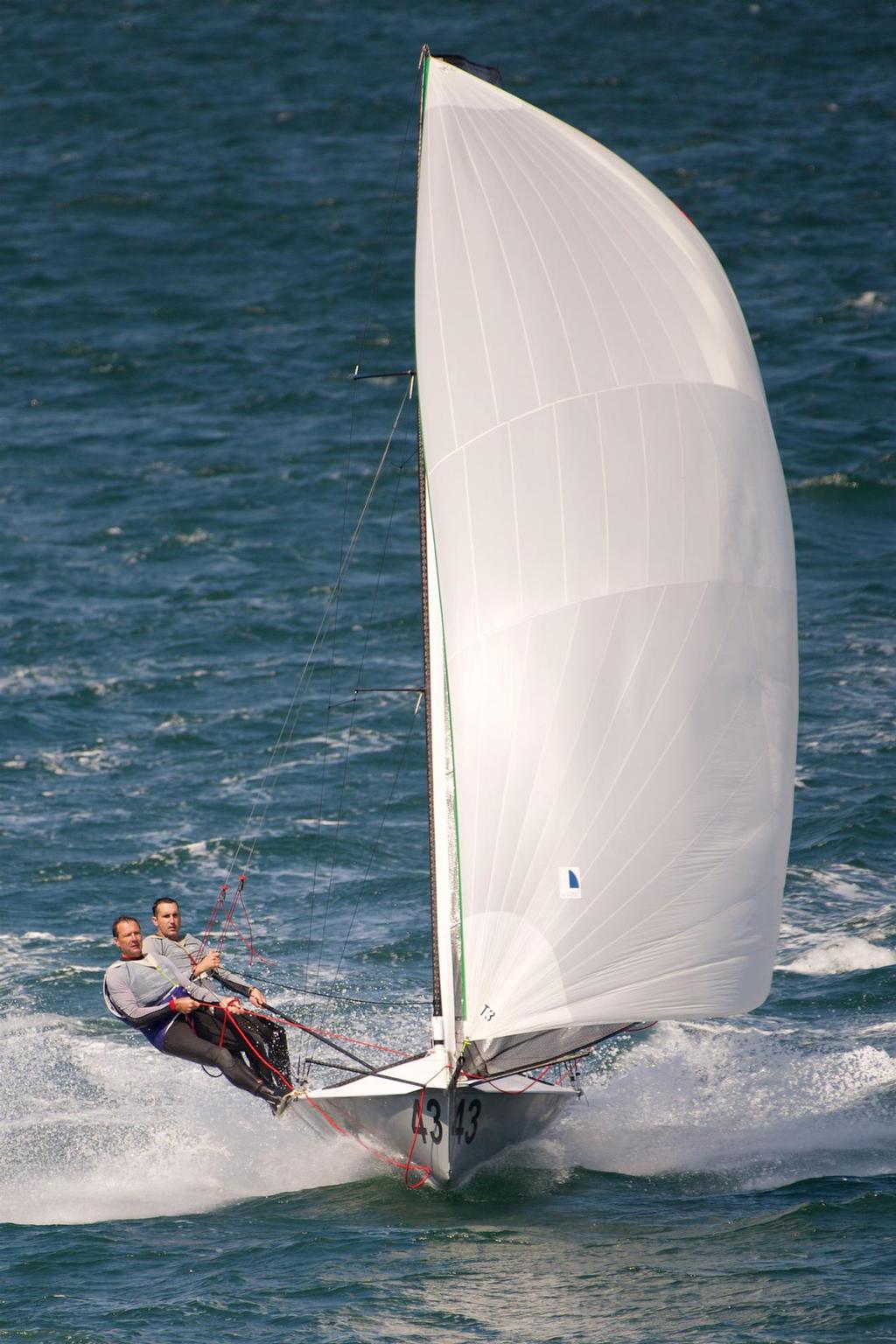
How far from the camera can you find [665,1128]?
13.6m

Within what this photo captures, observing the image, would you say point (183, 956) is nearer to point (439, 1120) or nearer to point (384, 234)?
point (439, 1120)

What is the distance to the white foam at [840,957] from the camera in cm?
1650

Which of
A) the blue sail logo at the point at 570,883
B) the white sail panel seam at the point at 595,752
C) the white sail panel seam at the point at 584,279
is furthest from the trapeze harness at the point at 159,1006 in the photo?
the white sail panel seam at the point at 584,279

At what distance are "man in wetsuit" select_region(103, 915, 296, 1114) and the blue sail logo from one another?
108 inches

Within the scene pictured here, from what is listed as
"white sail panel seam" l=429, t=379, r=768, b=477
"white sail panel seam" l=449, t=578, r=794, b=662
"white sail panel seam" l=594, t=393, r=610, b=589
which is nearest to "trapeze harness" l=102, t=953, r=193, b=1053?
"white sail panel seam" l=449, t=578, r=794, b=662

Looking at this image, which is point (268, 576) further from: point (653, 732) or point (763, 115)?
point (763, 115)

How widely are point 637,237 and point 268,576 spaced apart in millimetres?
15857

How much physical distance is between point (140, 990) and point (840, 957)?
7.48 m

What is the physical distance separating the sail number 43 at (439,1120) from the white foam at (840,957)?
5.60m

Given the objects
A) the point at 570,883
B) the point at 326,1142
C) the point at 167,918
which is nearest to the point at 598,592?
→ the point at 570,883

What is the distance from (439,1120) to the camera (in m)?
11.9

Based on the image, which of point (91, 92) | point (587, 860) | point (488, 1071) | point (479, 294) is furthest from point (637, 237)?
point (91, 92)

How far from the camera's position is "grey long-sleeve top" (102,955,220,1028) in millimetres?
12367

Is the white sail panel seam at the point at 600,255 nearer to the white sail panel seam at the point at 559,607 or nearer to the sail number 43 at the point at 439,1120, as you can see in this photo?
the white sail panel seam at the point at 559,607
